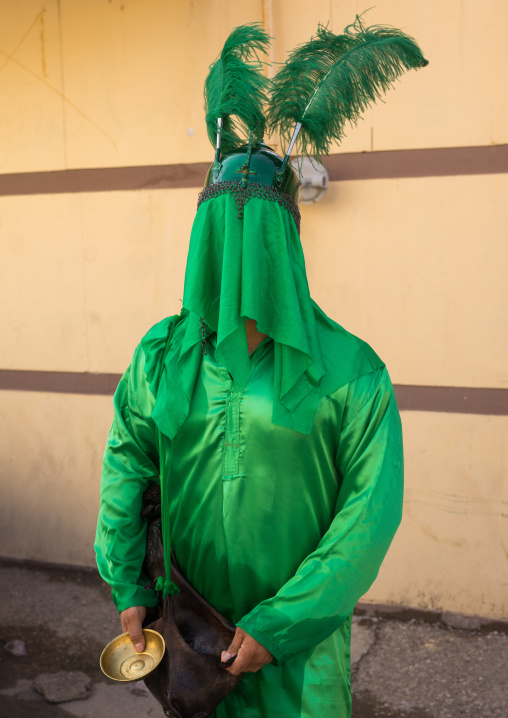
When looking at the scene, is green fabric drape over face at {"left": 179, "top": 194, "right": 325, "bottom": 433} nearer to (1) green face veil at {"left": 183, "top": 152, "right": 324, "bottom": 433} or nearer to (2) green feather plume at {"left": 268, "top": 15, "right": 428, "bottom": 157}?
(1) green face veil at {"left": 183, "top": 152, "right": 324, "bottom": 433}

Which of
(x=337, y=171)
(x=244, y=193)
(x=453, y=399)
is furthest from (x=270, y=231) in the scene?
(x=453, y=399)

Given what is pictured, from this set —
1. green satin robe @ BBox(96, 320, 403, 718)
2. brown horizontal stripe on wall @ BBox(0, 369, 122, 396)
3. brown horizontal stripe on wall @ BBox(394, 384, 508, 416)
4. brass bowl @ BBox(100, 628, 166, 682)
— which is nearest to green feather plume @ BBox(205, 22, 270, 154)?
green satin robe @ BBox(96, 320, 403, 718)

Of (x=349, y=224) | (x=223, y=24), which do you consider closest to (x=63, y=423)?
(x=349, y=224)

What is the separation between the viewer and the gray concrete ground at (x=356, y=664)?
3.32 metres

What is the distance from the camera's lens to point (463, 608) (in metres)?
3.89

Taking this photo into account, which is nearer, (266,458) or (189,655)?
(189,655)

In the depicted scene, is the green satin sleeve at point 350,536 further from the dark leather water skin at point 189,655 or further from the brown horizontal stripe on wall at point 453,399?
the brown horizontal stripe on wall at point 453,399

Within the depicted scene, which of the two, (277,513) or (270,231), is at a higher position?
(270,231)

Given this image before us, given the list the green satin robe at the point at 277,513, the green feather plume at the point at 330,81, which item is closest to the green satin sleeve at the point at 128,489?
the green satin robe at the point at 277,513

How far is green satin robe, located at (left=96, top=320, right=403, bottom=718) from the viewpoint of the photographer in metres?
1.79

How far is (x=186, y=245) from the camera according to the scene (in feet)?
13.6

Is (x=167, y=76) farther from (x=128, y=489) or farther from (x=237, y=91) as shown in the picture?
(x=128, y=489)

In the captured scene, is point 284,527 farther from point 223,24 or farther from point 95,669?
point 223,24

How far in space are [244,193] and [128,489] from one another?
0.87m
